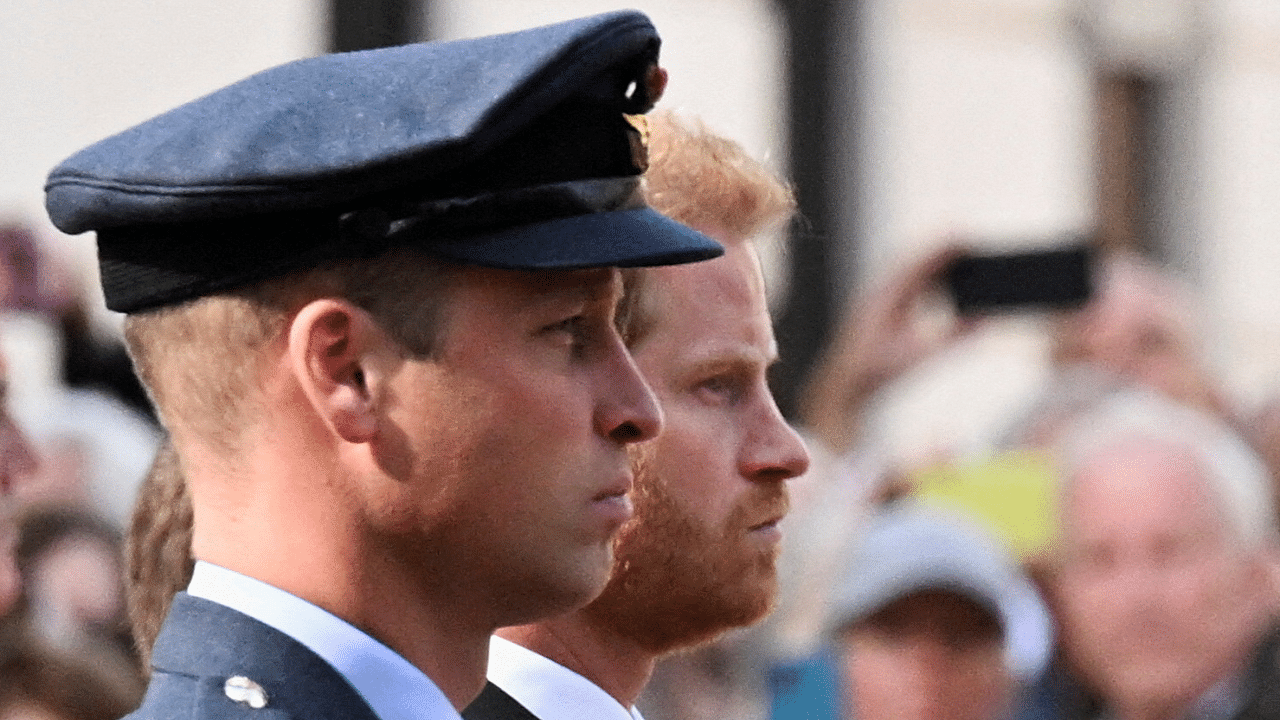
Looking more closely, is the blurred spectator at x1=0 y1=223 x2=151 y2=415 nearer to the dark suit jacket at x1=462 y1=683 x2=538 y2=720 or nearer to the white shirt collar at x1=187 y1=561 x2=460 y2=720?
the dark suit jacket at x1=462 y1=683 x2=538 y2=720

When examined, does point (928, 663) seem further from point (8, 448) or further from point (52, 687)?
point (8, 448)

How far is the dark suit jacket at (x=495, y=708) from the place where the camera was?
2.26 m

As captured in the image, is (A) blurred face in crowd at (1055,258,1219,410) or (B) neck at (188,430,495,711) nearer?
(B) neck at (188,430,495,711)

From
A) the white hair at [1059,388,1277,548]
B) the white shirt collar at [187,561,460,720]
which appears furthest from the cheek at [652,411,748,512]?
the white hair at [1059,388,1277,548]

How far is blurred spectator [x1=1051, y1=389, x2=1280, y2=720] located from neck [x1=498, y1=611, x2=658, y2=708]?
2487 mm

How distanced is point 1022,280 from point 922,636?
1763 millimetres

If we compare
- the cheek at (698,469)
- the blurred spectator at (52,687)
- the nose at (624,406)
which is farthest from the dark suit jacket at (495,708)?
the blurred spectator at (52,687)

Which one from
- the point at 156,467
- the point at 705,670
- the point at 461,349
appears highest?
the point at 461,349

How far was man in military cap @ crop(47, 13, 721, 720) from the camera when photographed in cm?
176

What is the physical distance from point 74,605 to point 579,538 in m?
2.47

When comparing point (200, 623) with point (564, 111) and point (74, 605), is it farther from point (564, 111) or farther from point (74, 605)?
point (74, 605)

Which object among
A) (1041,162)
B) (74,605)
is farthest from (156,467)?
(1041,162)

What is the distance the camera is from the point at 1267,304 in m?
10.3

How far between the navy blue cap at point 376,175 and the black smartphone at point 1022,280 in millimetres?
4184
